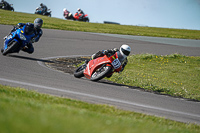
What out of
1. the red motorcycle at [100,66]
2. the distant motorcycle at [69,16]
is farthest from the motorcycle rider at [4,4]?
the red motorcycle at [100,66]

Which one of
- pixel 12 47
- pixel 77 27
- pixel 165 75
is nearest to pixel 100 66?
pixel 12 47

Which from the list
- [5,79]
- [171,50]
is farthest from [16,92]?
[171,50]

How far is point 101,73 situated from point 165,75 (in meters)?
4.89

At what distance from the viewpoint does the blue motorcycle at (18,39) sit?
11.6m

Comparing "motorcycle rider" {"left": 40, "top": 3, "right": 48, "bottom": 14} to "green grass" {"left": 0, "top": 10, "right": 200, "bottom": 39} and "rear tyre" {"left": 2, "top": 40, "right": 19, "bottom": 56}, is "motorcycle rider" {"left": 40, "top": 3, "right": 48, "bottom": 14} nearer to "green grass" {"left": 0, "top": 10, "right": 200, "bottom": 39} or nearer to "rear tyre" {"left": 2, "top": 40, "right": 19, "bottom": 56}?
"green grass" {"left": 0, "top": 10, "right": 200, "bottom": 39}

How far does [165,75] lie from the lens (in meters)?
13.3

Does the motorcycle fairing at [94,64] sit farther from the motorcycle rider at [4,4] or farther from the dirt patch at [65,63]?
the motorcycle rider at [4,4]

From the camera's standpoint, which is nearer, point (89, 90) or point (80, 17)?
point (89, 90)

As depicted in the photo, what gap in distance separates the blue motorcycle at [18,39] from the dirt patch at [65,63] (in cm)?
116

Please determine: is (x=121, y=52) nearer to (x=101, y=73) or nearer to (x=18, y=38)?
(x=101, y=73)

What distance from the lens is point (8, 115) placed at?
3.48m

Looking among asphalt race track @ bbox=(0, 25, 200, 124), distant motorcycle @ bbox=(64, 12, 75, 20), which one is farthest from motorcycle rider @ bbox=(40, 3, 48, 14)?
asphalt race track @ bbox=(0, 25, 200, 124)

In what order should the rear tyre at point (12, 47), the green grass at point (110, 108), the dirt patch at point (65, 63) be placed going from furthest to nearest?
the rear tyre at point (12, 47)
the dirt patch at point (65, 63)
the green grass at point (110, 108)

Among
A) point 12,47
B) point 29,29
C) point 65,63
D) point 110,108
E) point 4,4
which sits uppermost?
point 4,4
